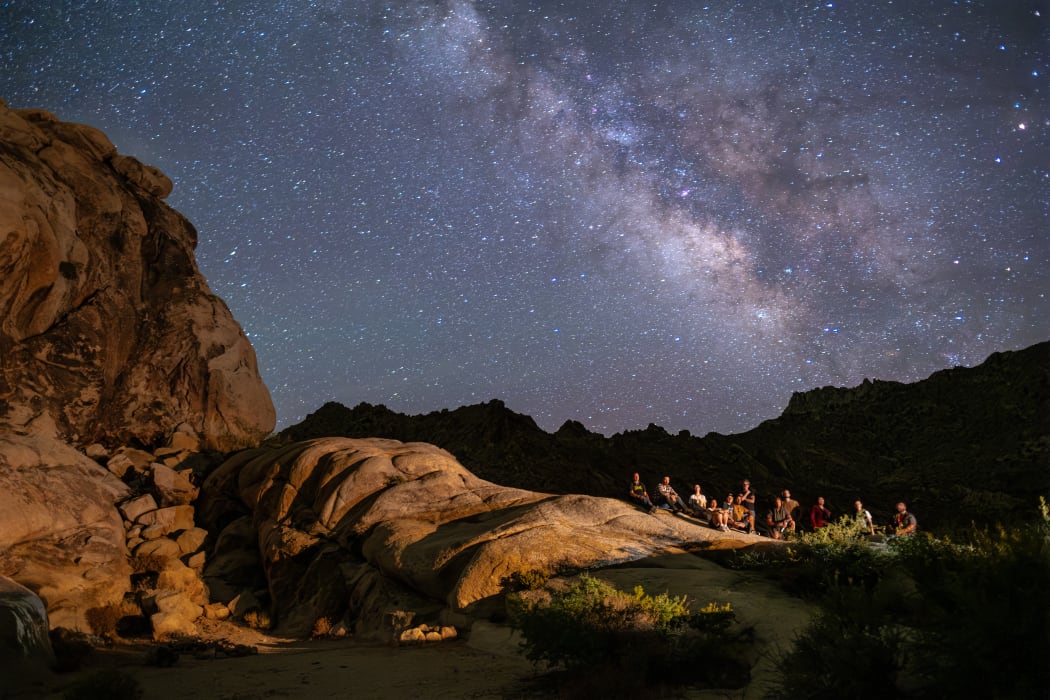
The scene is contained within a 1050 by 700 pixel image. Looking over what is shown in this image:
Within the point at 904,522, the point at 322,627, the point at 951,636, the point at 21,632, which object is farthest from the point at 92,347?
the point at 951,636

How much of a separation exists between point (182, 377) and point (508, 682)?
2337 centimetres

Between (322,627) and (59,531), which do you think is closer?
(322,627)

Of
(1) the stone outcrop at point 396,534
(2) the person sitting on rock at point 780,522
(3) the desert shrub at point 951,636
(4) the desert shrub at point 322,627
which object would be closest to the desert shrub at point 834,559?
(1) the stone outcrop at point 396,534

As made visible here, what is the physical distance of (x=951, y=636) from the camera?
4.95 m

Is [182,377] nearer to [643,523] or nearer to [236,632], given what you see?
[236,632]

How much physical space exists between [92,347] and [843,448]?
1932 inches

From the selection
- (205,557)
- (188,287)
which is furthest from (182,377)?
(205,557)

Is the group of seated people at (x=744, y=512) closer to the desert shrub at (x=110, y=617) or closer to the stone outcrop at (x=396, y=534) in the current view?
the stone outcrop at (x=396, y=534)

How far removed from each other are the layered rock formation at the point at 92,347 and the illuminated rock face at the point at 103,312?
0.05m

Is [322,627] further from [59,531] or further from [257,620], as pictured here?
[59,531]

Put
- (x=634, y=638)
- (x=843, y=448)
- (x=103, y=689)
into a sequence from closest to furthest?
(x=103, y=689)
(x=634, y=638)
(x=843, y=448)

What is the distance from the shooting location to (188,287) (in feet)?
94.3

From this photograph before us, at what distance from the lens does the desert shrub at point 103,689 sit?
7.31 meters

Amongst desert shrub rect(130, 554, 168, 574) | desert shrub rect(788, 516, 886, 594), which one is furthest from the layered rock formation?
desert shrub rect(788, 516, 886, 594)
